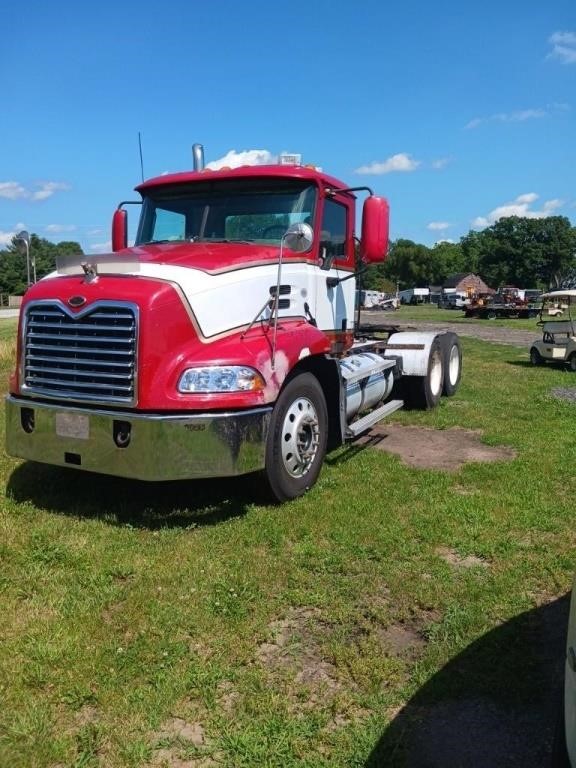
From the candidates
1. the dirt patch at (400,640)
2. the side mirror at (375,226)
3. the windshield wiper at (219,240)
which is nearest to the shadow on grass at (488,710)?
the dirt patch at (400,640)

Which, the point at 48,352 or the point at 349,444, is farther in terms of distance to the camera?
the point at 349,444

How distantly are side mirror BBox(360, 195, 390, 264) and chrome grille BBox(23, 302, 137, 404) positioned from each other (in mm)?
2736

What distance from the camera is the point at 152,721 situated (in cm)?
272

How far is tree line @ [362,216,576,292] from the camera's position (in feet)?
326

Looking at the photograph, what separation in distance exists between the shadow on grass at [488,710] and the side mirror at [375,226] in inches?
154

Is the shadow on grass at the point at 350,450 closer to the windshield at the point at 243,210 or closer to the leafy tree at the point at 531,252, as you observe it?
the windshield at the point at 243,210

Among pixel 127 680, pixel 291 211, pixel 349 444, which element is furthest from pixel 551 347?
pixel 127 680

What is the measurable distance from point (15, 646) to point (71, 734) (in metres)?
0.75

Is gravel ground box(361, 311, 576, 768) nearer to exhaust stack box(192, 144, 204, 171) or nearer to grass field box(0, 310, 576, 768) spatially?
grass field box(0, 310, 576, 768)

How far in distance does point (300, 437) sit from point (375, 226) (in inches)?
88.9

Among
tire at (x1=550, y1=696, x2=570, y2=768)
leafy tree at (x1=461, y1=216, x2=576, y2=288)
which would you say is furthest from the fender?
leafy tree at (x1=461, y1=216, x2=576, y2=288)

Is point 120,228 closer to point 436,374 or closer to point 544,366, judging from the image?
point 436,374

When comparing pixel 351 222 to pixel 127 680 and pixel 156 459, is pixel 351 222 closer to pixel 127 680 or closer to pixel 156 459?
pixel 156 459

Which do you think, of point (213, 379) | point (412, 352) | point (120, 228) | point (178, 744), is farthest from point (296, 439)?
point (412, 352)
